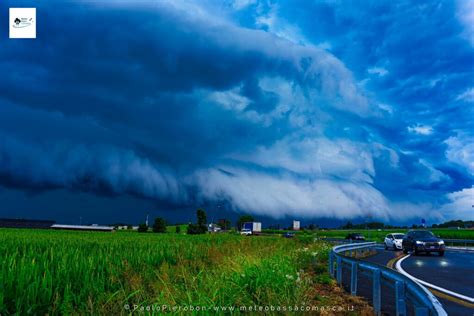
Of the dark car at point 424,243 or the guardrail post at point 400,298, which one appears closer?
the guardrail post at point 400,298

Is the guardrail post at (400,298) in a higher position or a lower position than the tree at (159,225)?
higher

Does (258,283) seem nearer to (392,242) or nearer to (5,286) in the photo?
(5,286)

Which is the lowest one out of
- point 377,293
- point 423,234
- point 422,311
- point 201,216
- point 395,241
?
point 201,216

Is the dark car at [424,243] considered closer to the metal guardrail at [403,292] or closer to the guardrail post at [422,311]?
the metal guardrail at [403,292]

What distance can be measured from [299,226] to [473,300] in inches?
5027

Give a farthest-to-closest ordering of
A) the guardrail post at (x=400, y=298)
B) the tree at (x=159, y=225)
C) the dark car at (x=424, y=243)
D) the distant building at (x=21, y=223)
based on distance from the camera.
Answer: the tree at (x=159, y=225)
the distant building at (x=21, y=223)
the dark car at (x=424, y=243)
the guardrail post at (x=400, y=298)

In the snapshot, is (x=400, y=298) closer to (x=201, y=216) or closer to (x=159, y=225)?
(x=159, y=225)

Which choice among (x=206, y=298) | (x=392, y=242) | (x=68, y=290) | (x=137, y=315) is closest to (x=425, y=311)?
(x=206, y=298)

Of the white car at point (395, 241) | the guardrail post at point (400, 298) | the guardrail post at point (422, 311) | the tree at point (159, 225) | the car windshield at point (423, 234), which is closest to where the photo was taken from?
the guardrail post at point (422, 311)

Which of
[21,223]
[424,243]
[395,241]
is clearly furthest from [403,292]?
[21,223]

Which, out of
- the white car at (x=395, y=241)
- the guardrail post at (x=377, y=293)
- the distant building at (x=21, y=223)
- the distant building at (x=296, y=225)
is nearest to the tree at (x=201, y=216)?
the distant building at (x=296, y=225)

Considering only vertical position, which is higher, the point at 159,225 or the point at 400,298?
the point at 400,298

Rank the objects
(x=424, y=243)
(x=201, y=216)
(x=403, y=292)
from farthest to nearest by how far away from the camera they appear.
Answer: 1. (x=201, y=216)
2. (x=424, y=243)
3. (x=403, y=292)

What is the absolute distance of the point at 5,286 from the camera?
7309mm
